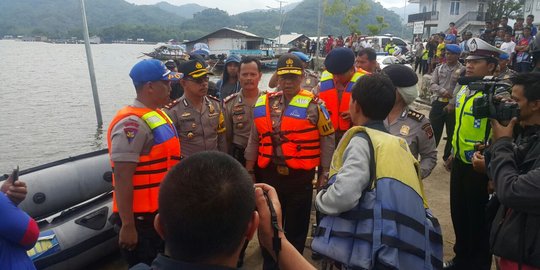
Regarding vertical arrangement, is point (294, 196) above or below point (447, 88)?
below

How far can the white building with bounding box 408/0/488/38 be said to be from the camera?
3853 cm

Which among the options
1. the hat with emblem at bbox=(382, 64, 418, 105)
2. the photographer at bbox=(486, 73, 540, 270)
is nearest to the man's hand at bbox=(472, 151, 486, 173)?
the photographer at bbox=(486, 73, 540, 270)

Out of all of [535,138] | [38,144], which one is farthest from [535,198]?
[38,144]

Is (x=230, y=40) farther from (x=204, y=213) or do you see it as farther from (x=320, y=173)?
(x=204, y=213)

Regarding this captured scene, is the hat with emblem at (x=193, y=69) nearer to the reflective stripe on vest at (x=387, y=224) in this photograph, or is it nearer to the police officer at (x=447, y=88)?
the reflective stripe on vest at (x=387, y=224)

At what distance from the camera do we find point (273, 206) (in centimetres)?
127

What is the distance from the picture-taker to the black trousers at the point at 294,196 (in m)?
3.29

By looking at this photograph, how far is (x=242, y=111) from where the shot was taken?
3.86m

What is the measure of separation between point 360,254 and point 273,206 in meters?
0.73

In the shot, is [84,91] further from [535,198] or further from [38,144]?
[535,198]

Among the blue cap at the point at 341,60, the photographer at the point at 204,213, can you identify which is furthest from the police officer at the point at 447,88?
the photographer at the point at 204,213

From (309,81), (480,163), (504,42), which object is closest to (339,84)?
(309,81)

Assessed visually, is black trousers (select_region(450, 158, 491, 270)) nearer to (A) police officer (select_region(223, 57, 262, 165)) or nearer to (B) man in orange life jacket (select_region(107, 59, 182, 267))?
(A) police officer (select_region(223, 57, 262, 165))

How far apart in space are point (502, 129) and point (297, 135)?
150cm
